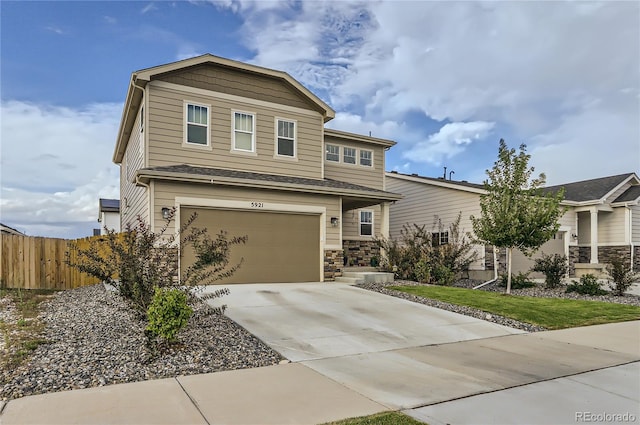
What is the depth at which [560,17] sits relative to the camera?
11.3 meters

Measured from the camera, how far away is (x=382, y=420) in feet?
12.8

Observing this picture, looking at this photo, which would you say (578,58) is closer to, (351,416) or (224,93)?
(224,93)

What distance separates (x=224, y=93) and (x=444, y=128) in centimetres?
1193

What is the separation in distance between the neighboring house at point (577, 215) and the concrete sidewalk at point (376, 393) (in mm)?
13136

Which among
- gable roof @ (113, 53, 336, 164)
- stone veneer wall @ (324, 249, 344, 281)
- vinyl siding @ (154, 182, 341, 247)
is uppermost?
gable roof @ (113, 53, 336, 164)

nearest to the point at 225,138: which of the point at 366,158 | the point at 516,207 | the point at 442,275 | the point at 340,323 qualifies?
the point at 366,158

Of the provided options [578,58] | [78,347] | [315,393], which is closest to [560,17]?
[578,58]

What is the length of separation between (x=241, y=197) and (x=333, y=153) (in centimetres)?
667

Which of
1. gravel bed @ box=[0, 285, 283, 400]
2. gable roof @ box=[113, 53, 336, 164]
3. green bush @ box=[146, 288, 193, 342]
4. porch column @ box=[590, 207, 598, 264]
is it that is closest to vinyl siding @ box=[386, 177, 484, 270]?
porch column @ box=[590, 207, 598, 264]

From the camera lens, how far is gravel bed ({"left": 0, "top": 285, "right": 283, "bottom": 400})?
15.7 feet

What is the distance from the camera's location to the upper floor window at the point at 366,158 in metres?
19.4

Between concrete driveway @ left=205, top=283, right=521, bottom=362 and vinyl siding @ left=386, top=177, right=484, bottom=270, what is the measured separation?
9378 mm

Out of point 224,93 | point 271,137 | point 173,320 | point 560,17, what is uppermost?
point 560,17

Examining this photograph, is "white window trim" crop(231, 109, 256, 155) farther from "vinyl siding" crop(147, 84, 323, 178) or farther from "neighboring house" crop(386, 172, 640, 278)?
"neighboring house" crop(386, 172, 640, 278)
